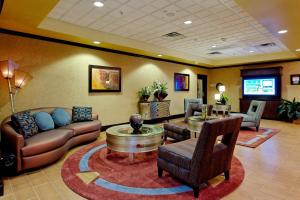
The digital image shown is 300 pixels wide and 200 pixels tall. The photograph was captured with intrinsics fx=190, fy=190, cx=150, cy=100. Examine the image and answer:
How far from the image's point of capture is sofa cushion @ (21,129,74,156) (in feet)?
9.99

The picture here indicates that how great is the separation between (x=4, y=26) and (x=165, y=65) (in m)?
5.60

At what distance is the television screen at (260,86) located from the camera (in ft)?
27.6

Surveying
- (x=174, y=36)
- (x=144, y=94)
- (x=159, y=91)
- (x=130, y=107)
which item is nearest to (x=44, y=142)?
(x=130, y=107)

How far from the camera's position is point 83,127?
4.51 meters

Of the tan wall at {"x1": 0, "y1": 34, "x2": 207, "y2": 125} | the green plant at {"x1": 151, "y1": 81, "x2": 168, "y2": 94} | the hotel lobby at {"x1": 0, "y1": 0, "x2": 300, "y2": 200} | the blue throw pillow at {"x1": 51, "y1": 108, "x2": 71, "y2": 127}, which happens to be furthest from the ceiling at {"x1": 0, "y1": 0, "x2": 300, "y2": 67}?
the blue throw pillow at {"x1": 51, "y1": 108, "x2": 71, "y2": 127}

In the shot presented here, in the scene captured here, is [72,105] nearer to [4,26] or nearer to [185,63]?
[4,26]

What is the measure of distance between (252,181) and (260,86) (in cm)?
706

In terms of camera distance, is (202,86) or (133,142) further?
(202,86)

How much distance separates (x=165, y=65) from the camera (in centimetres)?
816

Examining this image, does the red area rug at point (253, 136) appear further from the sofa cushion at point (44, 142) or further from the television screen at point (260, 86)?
the sofa cushion at point (44, 142)

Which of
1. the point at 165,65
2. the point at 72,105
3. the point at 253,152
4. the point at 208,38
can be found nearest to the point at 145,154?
the point at 253,152

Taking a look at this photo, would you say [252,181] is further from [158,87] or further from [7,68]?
[158,87]

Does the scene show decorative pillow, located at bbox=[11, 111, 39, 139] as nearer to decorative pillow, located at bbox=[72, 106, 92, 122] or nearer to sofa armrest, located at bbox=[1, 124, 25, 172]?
sofa armrest, located at bbox=[1, 124, 25, 172]

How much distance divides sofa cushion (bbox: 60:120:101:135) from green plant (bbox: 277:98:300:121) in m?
7.17
